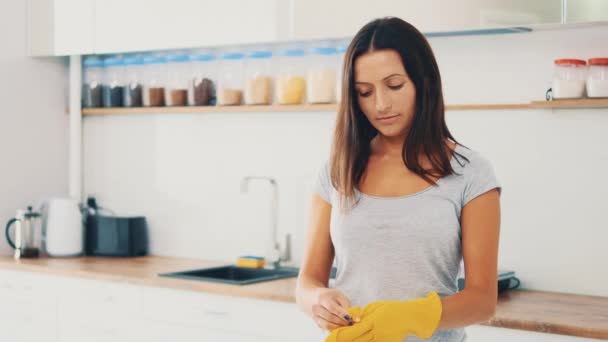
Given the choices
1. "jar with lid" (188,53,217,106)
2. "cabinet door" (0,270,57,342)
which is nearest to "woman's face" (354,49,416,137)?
"jar with lid" (188,53,217,106)

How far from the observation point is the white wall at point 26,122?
3795 mm

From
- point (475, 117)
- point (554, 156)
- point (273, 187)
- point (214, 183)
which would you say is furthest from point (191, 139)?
point (554, 156)

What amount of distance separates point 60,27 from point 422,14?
1802mm

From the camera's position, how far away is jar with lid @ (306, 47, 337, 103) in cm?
329

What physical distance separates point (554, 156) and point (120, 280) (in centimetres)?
162

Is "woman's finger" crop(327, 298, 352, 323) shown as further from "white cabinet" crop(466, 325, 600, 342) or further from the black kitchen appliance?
the black kitchen appliance

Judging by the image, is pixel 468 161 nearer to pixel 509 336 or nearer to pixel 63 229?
pixel 509 336

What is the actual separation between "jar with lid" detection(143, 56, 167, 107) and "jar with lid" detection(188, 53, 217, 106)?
0.60ft

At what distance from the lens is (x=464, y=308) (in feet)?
4.98

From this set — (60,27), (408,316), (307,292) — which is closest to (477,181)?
(408,316)

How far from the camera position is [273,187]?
3.52m

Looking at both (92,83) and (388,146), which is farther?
(92,83)

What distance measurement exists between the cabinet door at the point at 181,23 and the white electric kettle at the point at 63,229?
71 centimetres

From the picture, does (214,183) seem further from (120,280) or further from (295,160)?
(120,280)
